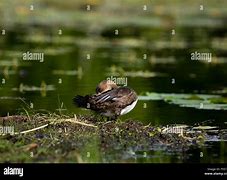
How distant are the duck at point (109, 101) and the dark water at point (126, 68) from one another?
2.75ft

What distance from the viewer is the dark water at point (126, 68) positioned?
13.3 meters

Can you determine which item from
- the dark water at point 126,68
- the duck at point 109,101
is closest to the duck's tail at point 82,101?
the duck at point 109,101

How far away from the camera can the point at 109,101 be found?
38.3 feet

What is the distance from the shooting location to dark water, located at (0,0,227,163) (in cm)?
1331

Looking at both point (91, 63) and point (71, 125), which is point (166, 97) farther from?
point (91, 63)

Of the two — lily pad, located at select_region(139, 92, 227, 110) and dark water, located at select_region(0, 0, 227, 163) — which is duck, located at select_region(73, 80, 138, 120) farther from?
lily pad, located at select_region(139, 92, 227, 110)

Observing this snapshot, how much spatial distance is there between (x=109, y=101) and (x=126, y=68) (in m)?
7.45

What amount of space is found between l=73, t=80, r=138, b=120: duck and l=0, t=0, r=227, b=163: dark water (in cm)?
84

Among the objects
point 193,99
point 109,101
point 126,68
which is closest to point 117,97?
point 109,101

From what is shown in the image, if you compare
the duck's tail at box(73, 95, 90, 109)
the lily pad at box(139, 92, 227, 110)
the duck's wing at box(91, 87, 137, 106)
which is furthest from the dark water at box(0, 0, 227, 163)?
the duck's tail at box(73, 95, 90, 109)

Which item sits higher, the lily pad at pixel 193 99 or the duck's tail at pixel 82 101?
the duck's tail at pixel 82 101

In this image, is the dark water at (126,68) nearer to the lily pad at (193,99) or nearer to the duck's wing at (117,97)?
the lily pad at (193,99)
